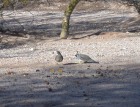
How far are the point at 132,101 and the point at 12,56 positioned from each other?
10.5 m

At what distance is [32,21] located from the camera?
4269 centimetres

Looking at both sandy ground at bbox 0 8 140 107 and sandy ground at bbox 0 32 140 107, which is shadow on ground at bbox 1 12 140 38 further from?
sandy ground at bbox 0 32 140 107

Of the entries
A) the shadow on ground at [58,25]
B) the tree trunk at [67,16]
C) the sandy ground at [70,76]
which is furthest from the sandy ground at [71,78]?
the shadow on ground at [58,25]

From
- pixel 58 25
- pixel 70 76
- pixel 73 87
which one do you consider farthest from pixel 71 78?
pixel 58 25

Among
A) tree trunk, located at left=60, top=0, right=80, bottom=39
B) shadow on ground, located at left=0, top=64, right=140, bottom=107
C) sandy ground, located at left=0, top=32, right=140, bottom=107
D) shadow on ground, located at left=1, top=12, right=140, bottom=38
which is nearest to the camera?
shadow on ground, located at left=0, top=64, right=140, bottom=107

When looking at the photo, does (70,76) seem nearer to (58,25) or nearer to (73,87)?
(73,87)

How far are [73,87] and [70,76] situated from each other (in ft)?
6.05

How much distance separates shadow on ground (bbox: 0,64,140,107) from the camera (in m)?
12.0

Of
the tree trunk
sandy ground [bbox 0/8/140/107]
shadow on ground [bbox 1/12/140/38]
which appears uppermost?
sandy ground [bbox 0/8/140/107]

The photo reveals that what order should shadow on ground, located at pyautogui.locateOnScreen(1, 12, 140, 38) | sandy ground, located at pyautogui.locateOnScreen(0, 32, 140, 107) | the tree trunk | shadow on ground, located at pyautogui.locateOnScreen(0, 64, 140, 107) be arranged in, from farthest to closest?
shadow on ground, located at pyautogui.locateOnScreen(1, 12, 140, 38) < the tree trunk < sandy ground, located at pyautogui.locateOnScreen(0, 32, 140, 107) < shadow on ground, located at pyautogui.locateOnScreen(0, 64, 140, 107)

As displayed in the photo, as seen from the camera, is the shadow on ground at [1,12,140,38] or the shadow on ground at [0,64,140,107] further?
the shadow on ground at [1,12,140,38]

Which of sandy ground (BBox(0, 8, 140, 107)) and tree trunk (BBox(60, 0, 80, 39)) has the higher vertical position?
sandy ground (BBox(0, 8, 140, 107))

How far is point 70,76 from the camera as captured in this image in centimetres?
1573

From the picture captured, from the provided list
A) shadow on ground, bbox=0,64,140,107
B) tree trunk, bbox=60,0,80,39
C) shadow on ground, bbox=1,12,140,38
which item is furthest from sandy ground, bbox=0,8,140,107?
shadow on ground, bbox=1,12,140,38
